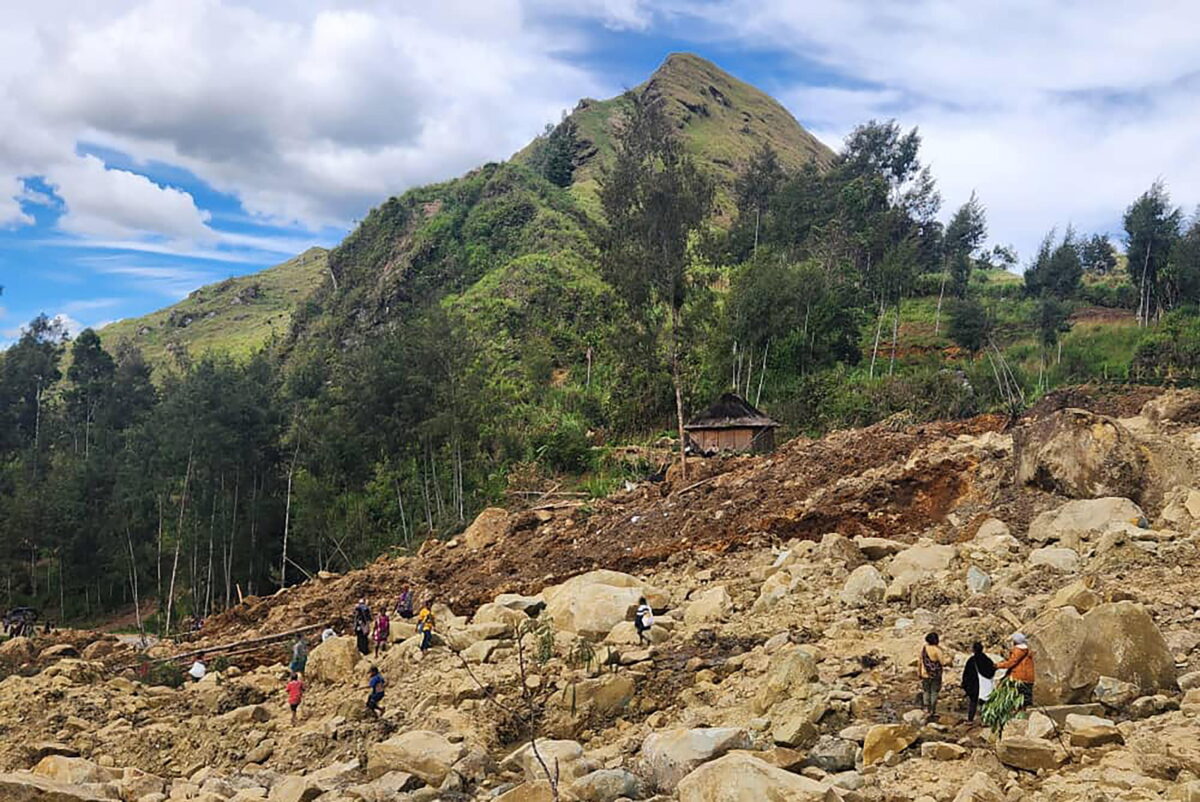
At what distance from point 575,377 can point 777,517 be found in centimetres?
2408

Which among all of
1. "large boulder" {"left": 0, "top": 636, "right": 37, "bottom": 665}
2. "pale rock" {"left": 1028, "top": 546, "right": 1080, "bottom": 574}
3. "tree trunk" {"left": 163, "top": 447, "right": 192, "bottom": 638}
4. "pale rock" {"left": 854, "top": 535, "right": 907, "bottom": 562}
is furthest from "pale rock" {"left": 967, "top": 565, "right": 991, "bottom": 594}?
"tree trunk" {"left": 163, "top": 447, "right": 192, "bottom": 638}

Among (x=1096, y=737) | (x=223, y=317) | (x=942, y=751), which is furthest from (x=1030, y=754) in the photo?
(x=223, y=317)

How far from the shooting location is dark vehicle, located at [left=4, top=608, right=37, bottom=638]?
2216 cm

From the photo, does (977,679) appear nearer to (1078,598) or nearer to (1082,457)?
(1078,598)

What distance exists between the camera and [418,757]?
22.8ft

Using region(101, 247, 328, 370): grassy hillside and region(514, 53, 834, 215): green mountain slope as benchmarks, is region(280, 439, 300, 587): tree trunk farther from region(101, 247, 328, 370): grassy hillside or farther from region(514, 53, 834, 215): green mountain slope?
region(101, 247, 328, 370): grassy hillside

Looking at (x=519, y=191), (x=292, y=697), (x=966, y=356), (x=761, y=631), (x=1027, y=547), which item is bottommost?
(x=292, y=697)

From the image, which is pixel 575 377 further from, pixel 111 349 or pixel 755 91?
pixel 755 91

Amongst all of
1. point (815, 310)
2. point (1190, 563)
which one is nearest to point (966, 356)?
point (815, 310)

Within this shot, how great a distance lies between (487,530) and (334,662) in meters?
7.23

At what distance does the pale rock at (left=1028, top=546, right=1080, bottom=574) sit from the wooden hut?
46.7 ft

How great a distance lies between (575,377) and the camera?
1449 inches

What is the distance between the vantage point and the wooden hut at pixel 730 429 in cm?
2361

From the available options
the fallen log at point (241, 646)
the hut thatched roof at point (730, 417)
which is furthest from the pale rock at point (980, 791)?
the hut thatched roof at point (730, 417)
